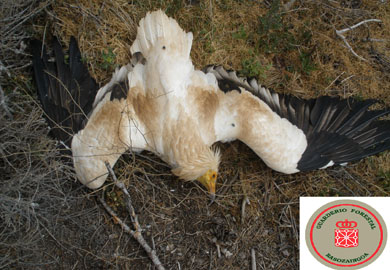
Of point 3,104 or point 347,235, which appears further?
point 347,235

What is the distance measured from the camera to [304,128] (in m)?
2.74

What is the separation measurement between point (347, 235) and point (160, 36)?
225 cm

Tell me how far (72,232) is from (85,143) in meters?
0.78

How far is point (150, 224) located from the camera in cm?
292

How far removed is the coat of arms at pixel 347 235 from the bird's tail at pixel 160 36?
194 centimetres

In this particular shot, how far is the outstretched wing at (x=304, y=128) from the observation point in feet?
8.59

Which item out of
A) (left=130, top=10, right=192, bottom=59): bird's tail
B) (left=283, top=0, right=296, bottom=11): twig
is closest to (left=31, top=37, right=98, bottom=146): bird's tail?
(left=130, top=10, right=192, bottom=59): bird's tail

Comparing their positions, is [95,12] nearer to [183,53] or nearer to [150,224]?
[183,53]

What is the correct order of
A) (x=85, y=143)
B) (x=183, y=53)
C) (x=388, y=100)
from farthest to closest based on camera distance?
(x=388, y=100) < (x=183, y=53) < (x=85, y=143)

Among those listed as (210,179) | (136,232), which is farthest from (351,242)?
(136,232)

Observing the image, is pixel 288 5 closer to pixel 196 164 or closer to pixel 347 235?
pixel 196 164

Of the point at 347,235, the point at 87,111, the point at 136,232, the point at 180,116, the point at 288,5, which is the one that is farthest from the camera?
the point at 288,5

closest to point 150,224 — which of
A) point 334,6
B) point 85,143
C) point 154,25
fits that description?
point 85,143

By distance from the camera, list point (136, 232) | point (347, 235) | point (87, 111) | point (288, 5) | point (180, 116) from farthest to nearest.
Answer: point (288, 5), point (347, 235), point (136, 232), point (87, 111), point (180, 116)
